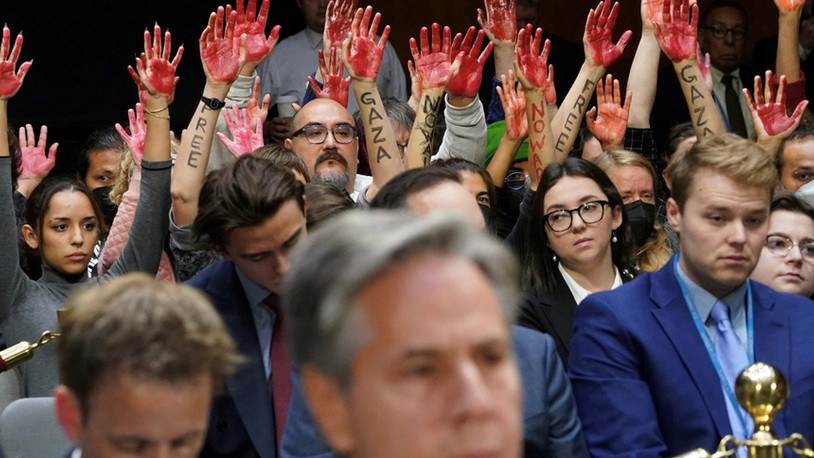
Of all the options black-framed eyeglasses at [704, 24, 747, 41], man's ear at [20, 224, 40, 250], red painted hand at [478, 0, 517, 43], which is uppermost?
red painted hand at [478, 0, 517, 43]

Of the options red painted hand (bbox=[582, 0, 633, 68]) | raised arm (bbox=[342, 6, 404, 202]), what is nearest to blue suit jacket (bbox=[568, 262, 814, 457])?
raised arm (bbox=[342, 6, 404, 202])

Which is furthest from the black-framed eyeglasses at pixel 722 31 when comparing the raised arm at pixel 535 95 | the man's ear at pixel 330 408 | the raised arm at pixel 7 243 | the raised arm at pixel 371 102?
the man's ear at pixel 330 408

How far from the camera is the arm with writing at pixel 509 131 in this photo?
4.27 m

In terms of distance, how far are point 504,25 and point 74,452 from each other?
3.34 metres

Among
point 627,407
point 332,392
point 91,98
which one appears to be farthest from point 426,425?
point 91,98

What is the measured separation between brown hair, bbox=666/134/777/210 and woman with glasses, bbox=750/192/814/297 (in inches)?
32.5

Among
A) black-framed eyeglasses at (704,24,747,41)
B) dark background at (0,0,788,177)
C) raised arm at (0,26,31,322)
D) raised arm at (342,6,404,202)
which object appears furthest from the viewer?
dark background at (0,0,788,177)

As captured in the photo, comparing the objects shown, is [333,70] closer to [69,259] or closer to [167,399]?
[69,259]

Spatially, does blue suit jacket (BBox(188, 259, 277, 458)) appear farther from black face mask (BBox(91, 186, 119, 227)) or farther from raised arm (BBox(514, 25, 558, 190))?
black face mask (BBox(91, 186, 119, 227))

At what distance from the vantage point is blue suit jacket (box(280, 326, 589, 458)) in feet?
7.41

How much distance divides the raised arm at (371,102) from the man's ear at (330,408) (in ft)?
8.62

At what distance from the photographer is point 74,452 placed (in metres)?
1.90

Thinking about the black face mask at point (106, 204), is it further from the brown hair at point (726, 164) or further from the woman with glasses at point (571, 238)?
the brown hair at point (726, 164)

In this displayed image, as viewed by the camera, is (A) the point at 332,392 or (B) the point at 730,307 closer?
(A) the point at 332,392
